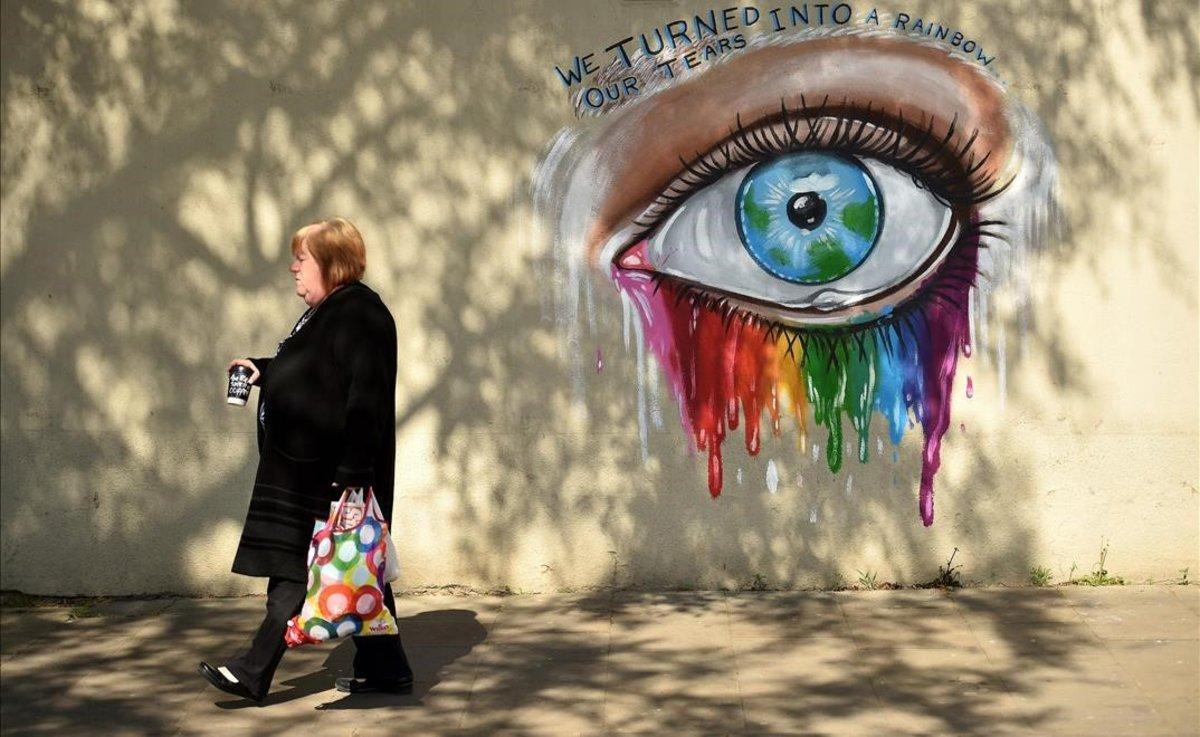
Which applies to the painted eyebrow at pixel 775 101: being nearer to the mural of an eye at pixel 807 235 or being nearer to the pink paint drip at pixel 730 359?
the mural of an eye at pixel 807 235

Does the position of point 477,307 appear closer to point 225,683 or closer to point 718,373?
point 718,373

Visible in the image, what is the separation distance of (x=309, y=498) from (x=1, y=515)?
2.45 metres

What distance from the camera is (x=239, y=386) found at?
20.1 ft

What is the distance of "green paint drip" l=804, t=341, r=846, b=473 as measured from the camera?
25.6 feet

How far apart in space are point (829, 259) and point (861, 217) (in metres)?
0.24

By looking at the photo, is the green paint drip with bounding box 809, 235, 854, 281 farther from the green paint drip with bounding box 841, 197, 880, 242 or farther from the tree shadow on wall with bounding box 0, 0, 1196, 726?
the tree shadow on wall with bounding box 0, 0, 1196, 726

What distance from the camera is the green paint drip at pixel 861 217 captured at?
7.73 m

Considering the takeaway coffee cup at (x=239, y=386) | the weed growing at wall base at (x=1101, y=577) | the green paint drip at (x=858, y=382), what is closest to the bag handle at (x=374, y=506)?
the takeaway coffee cup at (x=239, y=386)

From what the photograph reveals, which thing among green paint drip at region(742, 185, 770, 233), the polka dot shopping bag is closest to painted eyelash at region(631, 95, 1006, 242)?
green paint drip at region(742, 185, 770, 233)

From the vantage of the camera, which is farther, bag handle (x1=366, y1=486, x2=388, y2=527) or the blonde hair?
the blonde hair

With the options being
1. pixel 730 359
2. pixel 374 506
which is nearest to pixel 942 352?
pixel 730 359

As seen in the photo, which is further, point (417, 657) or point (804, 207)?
point (804, 207)

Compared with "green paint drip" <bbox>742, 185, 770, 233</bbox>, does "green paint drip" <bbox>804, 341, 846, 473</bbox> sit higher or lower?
lower

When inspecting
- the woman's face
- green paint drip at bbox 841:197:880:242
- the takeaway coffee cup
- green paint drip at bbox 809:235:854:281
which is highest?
green paint drip at bbox 841:197:880:242
